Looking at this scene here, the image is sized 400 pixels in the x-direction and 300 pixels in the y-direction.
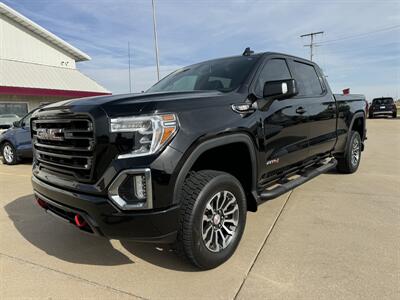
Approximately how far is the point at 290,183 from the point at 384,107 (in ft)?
81.9

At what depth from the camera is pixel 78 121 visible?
8.47 ft

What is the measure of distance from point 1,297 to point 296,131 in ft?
10.9

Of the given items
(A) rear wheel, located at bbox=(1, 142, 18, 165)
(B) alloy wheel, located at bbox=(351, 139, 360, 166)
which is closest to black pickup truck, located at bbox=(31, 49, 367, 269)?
(B) alloy wheel, located at bbox=(351, 139, 360, 166)

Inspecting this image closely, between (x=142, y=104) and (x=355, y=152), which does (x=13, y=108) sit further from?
(x=142, y=104)

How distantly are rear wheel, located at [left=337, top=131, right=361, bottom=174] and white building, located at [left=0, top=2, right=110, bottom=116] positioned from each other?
16326mm

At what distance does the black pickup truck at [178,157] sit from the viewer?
2.39 meters

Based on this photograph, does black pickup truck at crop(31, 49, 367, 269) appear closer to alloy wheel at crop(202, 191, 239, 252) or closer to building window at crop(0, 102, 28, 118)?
alloy wheel at crop(202, 191, 239, 252)

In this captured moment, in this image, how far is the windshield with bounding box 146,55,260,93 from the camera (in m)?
3.53

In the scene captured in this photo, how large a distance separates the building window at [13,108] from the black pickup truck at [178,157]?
55.3 feet

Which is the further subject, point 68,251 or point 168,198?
point 68,251

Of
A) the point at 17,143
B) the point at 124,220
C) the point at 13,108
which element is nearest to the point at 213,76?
the point at 124,220

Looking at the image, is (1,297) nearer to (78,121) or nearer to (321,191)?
(78,121)

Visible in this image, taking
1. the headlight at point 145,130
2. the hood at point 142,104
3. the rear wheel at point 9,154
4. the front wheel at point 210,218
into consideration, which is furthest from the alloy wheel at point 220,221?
the rear wheel at point 9,154

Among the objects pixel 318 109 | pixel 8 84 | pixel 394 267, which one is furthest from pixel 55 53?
pixel 394 267
